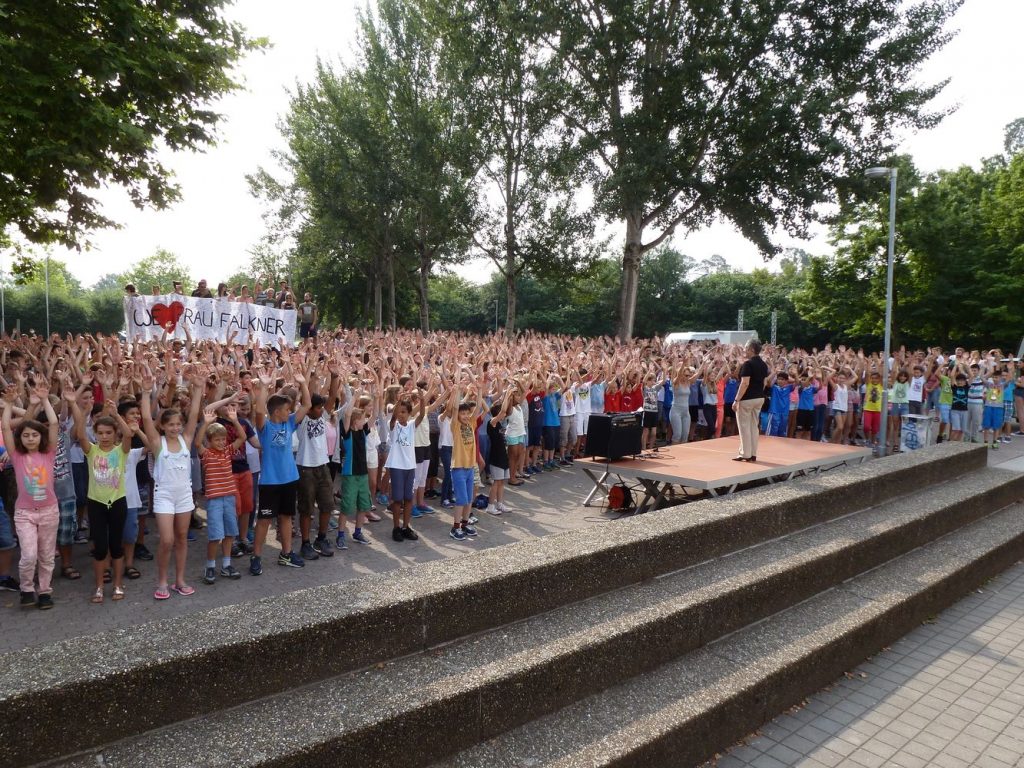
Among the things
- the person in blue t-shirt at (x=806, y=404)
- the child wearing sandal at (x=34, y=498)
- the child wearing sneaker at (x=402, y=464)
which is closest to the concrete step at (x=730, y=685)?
the child wearing sneaker at (x=402, y=464)

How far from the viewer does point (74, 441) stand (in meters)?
7.31

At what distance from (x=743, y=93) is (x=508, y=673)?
23144 millimetres

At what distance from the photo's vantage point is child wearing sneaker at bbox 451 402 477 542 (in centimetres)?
846

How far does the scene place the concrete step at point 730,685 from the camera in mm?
3502

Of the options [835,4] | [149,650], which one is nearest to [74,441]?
[149,650]

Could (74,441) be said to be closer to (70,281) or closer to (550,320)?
(550,320)

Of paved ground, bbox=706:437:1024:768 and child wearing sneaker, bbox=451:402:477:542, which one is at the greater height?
child wearing sneaker, bbox=451:402:477:542

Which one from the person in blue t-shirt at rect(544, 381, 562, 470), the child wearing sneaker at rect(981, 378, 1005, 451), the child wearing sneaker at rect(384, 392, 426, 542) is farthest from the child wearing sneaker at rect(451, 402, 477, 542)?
the child wearing sneaker at rect(981, 378, 1005, 451)

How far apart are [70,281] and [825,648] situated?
13008cm

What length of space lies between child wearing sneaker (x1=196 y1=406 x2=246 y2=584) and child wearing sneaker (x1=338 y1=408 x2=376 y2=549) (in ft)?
4.48

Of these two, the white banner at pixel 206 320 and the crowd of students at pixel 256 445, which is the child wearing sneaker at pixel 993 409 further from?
the white banner at pixel 206 320

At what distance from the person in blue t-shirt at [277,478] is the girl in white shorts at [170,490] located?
2.56ft

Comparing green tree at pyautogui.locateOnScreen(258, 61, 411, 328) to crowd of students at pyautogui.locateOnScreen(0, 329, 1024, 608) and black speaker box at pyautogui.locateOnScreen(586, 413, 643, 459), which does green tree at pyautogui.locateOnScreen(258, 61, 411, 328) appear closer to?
crowd of students at pyautogui.locateOnScreen(0, 329, 1024, 608)

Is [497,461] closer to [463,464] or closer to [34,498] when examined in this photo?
[463,464]
